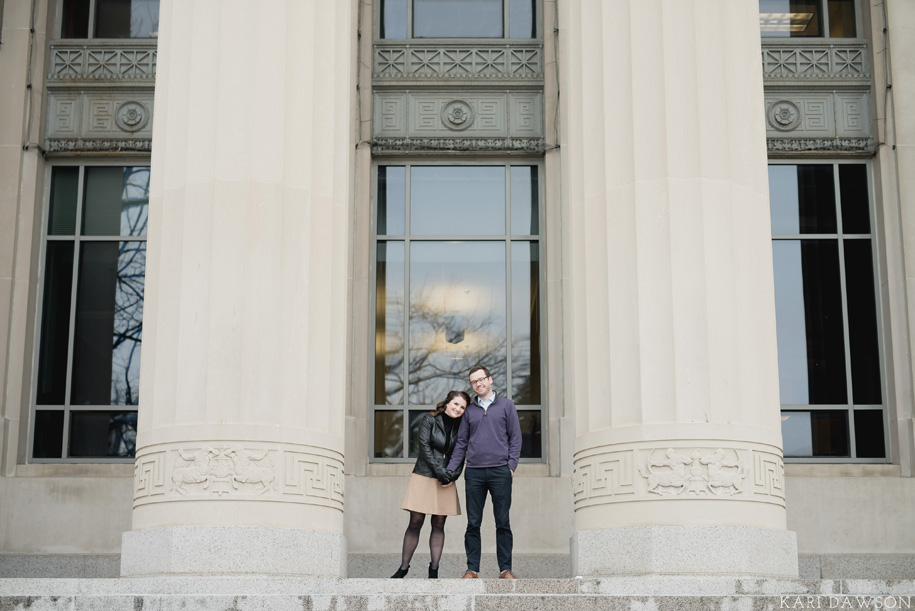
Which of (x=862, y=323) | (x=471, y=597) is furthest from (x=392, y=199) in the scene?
(x=471, y=597)

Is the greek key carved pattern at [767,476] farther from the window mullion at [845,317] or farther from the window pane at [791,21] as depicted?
the window pane at [791,21]

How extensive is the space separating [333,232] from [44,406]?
7.07 m

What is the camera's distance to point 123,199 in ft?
59.9

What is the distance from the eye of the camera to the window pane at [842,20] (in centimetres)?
1870

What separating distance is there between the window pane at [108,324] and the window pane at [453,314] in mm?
4146

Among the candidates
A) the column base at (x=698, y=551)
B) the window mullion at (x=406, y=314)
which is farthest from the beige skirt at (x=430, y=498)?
the window mullion at (x=406, y=314)

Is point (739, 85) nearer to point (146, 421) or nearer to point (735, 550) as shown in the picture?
point (735, 550)

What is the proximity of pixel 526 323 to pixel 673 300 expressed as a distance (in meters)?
6.12

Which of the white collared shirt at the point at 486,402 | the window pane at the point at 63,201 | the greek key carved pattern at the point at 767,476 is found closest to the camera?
the greek key carved pattern at the point at 767,476

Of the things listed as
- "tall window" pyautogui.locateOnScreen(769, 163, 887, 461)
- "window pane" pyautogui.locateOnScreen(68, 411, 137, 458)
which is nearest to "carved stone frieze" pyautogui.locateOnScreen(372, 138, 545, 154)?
"tall window" pyautogui.locateOnScreen(769, 163, 887, 461)

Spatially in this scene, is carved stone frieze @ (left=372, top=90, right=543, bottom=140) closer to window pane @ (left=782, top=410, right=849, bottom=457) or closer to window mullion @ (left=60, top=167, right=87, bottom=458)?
window mullion @ (left=60, top=167, right=87, bottom=458)

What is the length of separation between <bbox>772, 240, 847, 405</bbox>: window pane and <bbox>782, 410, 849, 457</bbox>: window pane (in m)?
0.21

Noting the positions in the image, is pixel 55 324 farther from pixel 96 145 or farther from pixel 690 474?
pixel 690 474

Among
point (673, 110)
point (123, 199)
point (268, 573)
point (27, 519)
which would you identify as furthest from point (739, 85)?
point (27, 519)
